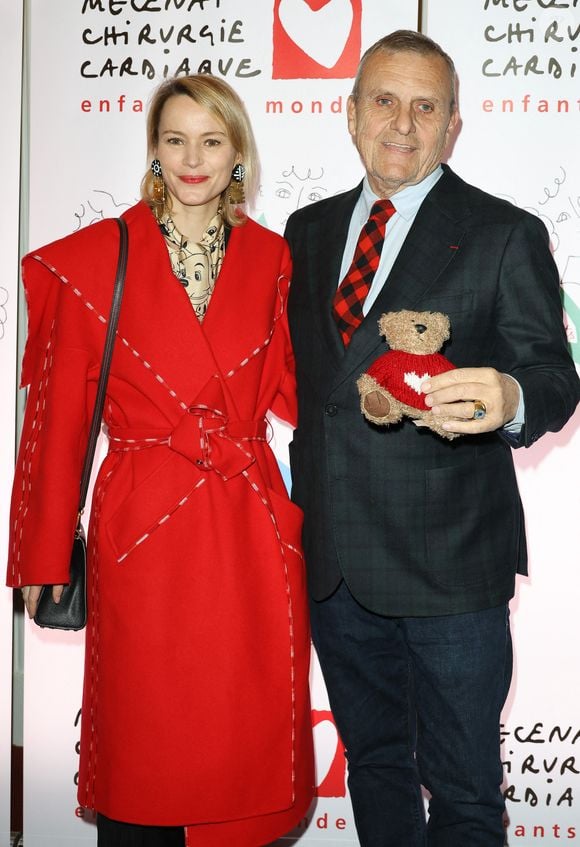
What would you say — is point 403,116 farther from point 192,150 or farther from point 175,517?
point 175,517

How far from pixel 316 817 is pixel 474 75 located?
2272 mm

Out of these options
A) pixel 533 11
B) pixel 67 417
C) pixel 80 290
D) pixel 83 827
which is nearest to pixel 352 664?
pixel 67 417

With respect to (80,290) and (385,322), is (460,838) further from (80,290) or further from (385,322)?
(80,290)

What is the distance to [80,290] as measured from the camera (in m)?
2.03

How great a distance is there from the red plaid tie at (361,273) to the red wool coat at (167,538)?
19 centimetres

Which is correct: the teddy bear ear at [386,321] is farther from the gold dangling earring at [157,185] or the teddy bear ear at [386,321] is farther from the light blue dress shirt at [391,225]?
the gold dangling earring at [157,185]

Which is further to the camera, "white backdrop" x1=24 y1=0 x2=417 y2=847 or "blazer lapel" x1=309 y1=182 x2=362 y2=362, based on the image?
"white backdrop" x1=24 y1=0 x2=417 y2=847

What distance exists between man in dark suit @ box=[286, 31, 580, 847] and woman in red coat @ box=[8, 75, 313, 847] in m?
0.13

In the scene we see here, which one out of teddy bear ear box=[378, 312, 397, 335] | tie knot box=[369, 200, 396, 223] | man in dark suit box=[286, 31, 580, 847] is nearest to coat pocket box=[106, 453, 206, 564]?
man in dark suit box=[286, 31, 580, 847]

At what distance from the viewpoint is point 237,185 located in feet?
7.22

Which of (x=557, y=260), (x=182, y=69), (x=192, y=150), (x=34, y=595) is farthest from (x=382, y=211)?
(x=34, y=595)

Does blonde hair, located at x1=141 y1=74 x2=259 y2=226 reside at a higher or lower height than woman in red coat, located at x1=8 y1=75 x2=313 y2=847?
higher

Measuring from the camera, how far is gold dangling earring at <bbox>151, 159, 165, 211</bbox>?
2.16 meters

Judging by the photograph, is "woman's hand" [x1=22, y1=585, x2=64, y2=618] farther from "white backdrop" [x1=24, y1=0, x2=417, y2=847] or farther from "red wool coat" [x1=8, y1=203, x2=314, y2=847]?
"white backdrop" [x1=24, y1=0, x2=417, y2=847]
